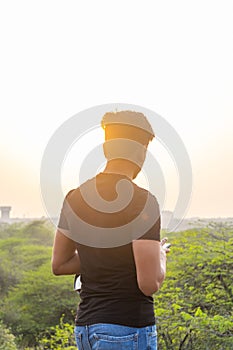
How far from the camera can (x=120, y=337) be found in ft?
3.57

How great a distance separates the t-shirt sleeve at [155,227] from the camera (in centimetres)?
105

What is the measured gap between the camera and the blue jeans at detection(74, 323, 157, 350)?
42.8 inches

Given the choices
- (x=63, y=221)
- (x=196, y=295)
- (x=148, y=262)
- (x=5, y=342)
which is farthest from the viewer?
(x=5, y=342)

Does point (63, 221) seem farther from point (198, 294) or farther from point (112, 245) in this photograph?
point (198, 294)

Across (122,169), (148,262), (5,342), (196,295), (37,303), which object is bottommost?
(5,342)

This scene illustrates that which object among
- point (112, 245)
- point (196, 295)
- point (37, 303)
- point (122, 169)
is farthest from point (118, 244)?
point (37, 303)

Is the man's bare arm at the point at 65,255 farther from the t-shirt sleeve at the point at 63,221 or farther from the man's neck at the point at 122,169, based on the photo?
the man's neck at the point at 122,169

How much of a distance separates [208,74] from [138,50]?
1.16 m

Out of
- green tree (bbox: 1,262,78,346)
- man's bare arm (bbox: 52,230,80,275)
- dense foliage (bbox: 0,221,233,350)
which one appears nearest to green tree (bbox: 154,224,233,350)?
dense foliage (bbox: 0,221,233,350)

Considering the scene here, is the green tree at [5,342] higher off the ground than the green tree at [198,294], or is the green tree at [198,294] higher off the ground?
the green tree at [198,294]

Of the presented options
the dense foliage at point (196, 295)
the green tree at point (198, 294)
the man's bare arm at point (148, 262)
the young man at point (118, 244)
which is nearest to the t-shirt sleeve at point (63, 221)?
the young man at point (118, 244)

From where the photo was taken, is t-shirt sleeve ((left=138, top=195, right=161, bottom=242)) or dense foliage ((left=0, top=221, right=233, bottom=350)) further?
dense foliage ((left=0, top=221, right=233, bottom=350))

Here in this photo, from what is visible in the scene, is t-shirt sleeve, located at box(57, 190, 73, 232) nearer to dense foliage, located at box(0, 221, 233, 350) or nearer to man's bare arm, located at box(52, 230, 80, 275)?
man's bare arm, located at box(52, 230, 80, 275)

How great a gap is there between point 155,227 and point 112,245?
0.28ft
